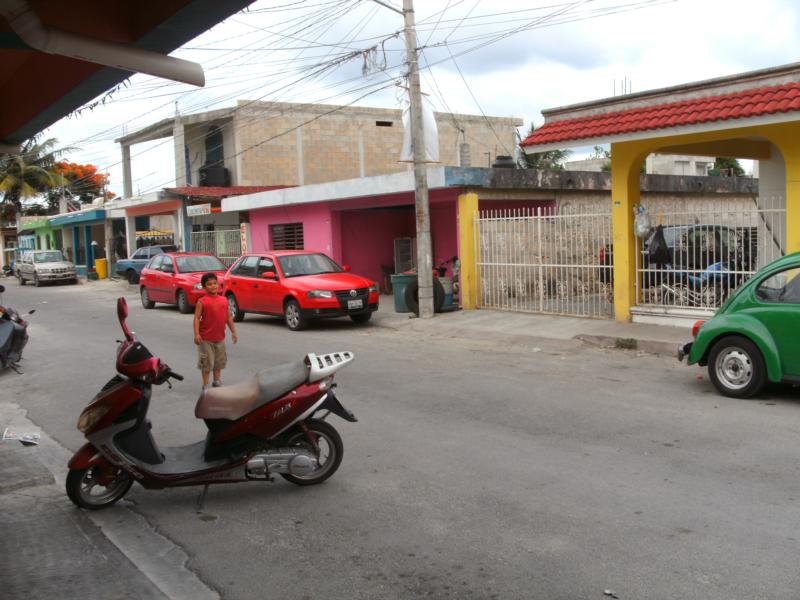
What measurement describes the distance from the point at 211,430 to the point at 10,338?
22.7 ft

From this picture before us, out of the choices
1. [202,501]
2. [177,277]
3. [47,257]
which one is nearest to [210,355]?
[202,501]

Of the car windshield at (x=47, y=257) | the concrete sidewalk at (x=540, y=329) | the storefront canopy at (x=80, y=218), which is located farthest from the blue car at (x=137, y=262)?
the concrete sidewalk at (x=540, y=329)

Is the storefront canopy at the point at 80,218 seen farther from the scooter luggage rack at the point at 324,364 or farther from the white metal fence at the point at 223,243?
the scooter luggage rack at the point at 324,364

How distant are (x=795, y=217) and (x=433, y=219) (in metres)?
11.2

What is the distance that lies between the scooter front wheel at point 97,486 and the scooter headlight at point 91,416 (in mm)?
320

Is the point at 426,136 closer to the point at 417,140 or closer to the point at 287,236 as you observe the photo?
the point at 417,140

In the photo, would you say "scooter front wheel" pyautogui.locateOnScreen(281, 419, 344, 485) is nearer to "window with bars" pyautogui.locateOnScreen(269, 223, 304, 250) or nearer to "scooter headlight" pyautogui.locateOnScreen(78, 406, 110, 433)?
"scooter headlight" pyautogui.locateOnScreen(78, 406, 110, 433)

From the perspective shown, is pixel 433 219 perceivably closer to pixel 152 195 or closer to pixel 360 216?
pixel 360 216

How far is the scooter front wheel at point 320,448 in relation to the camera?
557 centimetres

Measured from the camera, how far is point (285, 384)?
17.6ft

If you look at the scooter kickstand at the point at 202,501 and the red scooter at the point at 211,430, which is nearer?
the red scooter at the point at 211,430

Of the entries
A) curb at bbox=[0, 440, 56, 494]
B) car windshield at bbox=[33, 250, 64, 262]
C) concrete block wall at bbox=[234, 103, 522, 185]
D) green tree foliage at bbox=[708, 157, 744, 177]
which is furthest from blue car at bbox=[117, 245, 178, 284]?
green tree foliage at bbox=[708, 157, 744, 177]

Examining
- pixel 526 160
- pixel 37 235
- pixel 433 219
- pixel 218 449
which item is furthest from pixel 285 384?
pixel 37 235

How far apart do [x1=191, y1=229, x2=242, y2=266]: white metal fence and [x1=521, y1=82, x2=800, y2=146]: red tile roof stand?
15.0 metres
